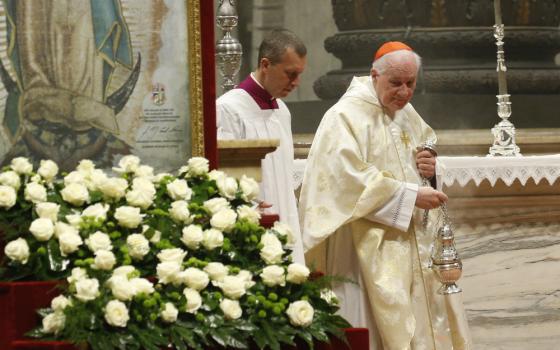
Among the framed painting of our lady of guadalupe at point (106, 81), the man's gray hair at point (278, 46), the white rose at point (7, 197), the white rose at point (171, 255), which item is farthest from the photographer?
the man's gray hair at point (278, 46)

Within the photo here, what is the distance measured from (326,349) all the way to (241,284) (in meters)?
0.35

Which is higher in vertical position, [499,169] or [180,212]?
[180,212]

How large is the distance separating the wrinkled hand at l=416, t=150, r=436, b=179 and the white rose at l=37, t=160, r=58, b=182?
238 cm

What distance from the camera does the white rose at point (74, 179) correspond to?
5.15m

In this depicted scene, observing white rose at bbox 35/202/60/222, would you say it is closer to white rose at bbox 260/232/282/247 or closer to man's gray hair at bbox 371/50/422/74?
white rose at bbox 260/232/282/247

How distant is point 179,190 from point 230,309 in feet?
1.99

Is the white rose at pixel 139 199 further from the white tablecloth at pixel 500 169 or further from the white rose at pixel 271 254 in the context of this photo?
the white tablecloth at pixel 500 169

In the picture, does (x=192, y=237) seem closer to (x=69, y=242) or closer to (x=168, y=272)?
(x=168, y=272)

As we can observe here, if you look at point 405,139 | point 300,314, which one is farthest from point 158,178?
point 405,139

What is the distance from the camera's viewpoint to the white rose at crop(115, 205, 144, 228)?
4.89m

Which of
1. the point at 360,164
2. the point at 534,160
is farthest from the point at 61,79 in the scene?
the point at 534,160

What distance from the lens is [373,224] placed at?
23.8 ft

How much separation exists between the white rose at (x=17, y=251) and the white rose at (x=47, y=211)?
0.43ft

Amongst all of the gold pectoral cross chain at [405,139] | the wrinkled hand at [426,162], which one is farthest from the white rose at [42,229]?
the gold pectoral cross chain at [405,139]
